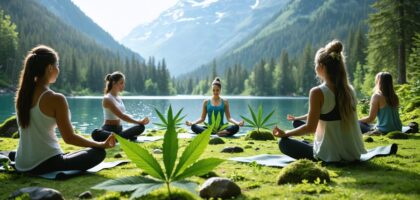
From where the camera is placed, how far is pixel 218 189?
4559 mm

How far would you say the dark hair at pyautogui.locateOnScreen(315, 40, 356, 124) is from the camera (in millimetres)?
6156

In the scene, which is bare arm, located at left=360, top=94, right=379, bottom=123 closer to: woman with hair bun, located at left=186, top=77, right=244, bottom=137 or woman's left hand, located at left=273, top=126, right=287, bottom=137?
woman with hair bun, located at left=186, top=77, right=244, bottom=137

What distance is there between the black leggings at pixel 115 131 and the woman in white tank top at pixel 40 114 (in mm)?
4410

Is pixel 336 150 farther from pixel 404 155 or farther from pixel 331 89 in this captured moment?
pixel 404 155

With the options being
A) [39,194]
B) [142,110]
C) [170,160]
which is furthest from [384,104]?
[142,110]

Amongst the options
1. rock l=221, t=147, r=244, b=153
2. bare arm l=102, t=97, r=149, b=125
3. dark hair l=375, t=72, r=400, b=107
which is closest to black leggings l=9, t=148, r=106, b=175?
rock l=221, t=147, r=244, b=153

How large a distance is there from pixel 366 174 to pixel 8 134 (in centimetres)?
1218

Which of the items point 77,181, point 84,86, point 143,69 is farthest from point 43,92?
point 143,69

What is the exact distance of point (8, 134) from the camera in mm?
13508

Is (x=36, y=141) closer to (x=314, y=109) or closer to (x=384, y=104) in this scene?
(x=314, y=109)

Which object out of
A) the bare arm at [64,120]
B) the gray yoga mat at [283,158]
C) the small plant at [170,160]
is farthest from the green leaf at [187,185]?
the gray yoga mat at [283,158]

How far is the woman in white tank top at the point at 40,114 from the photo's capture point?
219 inches

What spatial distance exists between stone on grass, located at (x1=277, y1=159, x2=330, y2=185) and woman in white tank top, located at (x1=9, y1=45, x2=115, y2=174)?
98.5 inches

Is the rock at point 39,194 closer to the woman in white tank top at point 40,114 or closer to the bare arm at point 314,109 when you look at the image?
the woman in white tank top at point 40,114
